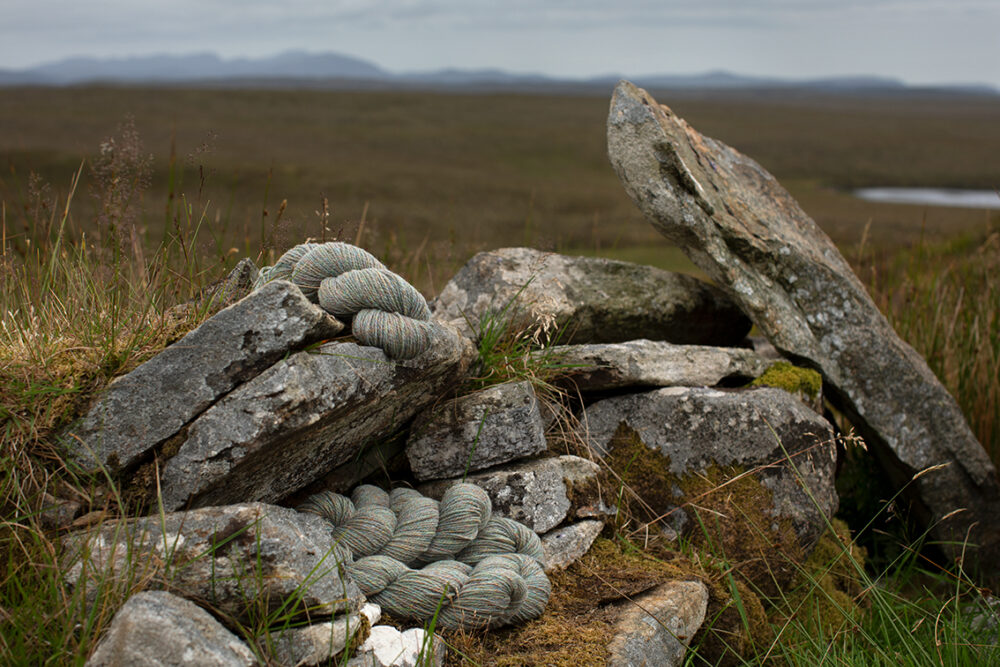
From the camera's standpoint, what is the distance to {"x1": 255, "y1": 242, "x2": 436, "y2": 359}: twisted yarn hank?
10.7 ft

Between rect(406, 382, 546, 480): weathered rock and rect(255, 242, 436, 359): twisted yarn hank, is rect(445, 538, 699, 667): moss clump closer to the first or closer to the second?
rect(406, 382, 546, 480): weathered rock

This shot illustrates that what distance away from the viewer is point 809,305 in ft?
17.4

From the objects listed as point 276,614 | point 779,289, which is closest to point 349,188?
point 779,289

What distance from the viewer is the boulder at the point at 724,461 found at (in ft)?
14.1

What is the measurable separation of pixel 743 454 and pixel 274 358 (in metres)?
2.73

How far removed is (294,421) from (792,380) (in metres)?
3.25

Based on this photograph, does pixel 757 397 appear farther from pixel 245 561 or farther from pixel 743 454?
pixel 245 561

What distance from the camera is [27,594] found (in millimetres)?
2691

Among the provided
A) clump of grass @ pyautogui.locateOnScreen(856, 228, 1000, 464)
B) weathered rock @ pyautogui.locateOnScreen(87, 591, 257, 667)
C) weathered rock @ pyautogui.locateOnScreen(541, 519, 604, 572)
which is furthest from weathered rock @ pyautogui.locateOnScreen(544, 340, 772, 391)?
clump of grass @ pyautogui.locateOnScreen(856, 228, 1000, 464)

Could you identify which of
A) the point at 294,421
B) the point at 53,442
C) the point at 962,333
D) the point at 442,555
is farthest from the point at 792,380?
the point at 53,442

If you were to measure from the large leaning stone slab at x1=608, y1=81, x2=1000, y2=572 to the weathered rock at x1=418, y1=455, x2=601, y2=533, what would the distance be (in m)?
1.84

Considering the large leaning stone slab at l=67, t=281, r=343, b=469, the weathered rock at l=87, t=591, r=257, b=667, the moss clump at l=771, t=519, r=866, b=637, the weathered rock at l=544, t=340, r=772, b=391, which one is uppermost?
the large leaning stone slab at l=67, t=281, r=343, b=469

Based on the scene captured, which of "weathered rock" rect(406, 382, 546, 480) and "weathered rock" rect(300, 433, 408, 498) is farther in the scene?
"weathered rock" rect(406, 382, 546, 480)

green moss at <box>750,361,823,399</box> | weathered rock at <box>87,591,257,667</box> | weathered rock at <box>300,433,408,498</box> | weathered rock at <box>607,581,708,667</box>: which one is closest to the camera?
weathered rock at <box>87,591,257,667</box>
